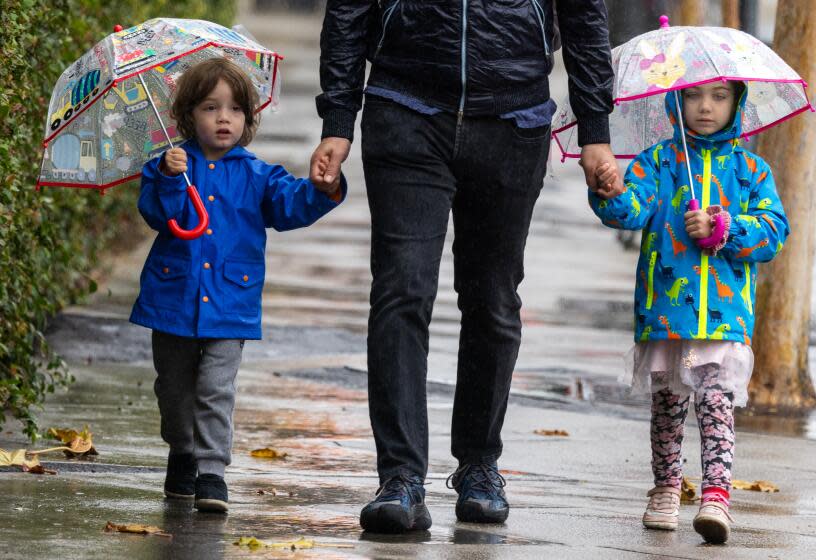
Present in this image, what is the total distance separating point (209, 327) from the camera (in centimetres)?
520

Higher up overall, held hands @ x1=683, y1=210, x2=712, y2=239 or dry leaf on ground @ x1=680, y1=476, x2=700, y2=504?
held hands @ x1=683, y1=210, x2=712, y2=239

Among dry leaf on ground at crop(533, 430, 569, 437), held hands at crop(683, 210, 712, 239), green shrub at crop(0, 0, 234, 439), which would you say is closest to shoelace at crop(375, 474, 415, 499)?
held hands at crop(683, 210, 712, 239)

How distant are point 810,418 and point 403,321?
422 centimetres

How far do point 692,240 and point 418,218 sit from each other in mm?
908

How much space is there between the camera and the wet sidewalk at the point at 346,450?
15.5ft

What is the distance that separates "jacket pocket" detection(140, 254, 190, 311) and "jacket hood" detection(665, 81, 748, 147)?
5.28 ft

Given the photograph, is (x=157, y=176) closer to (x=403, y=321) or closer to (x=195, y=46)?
(x=195, y=46)

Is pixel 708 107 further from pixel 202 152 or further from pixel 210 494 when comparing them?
pixel 210 494

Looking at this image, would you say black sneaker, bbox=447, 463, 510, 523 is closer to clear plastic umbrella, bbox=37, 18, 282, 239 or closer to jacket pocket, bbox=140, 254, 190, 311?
jacket pocket, bbox=140, 254, 190, 311

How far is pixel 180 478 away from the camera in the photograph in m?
5.35

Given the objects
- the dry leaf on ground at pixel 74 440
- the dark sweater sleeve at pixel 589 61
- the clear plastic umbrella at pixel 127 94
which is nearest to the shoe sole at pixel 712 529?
the dark sweater sleeve at pixel 589 61

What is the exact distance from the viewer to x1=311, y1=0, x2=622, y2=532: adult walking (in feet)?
16.1

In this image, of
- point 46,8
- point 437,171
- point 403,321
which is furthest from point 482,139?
point 46,8

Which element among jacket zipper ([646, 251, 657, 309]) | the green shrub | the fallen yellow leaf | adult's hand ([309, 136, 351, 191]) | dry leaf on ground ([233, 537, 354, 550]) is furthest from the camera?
the fallen yellow leaf
